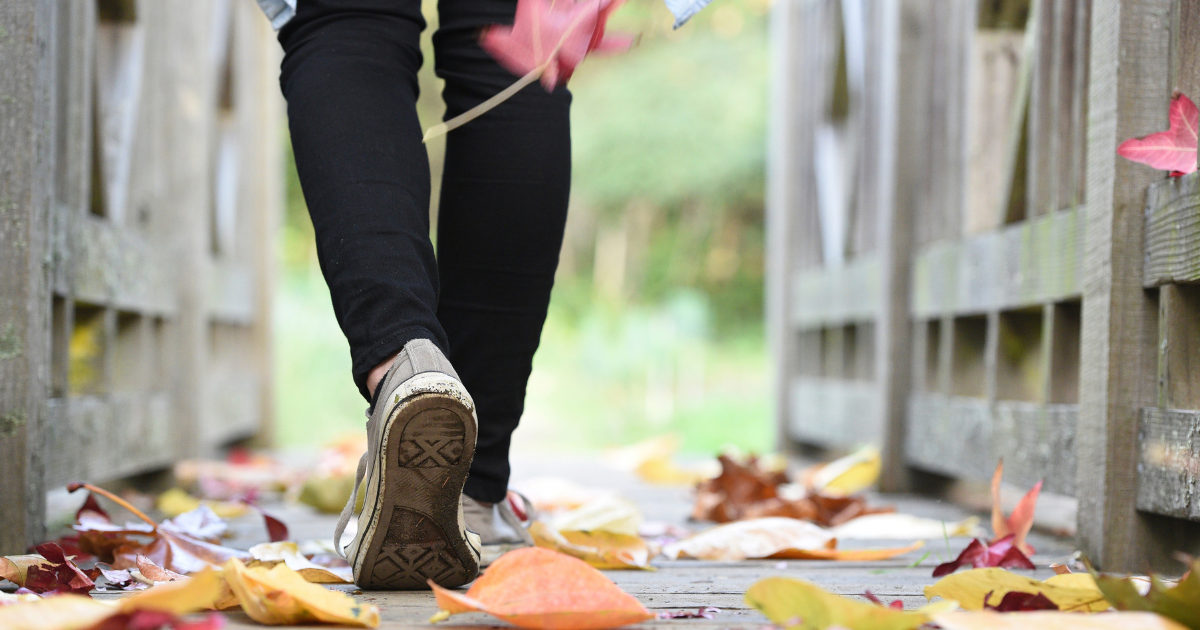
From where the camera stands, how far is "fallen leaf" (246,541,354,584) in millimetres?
976

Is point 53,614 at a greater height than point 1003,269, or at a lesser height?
lesser

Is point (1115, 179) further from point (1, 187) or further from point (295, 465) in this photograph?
point (295, 465)

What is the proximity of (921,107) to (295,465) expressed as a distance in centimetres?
176

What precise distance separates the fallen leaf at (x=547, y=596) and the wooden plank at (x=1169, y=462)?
1.99 ft

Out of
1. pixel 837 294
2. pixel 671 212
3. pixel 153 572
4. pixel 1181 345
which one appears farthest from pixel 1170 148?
pixel 671 212

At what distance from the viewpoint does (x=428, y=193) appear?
3.14 feet

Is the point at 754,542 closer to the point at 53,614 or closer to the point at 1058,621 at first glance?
the point at 1058,621

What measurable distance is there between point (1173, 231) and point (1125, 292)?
10 centimetres

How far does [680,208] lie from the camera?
11.0 metres

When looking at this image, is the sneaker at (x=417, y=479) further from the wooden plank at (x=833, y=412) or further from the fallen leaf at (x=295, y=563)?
the wooden plank at (x=833, y=412)

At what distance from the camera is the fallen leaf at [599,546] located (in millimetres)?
1145

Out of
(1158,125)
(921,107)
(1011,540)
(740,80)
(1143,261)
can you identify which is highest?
(740,80)

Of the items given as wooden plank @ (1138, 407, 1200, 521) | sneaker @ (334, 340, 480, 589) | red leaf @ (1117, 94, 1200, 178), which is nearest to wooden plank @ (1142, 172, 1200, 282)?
red leaf @ (1117, 94, 1200, 178)

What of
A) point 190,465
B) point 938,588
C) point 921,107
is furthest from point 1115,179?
point 190,465
